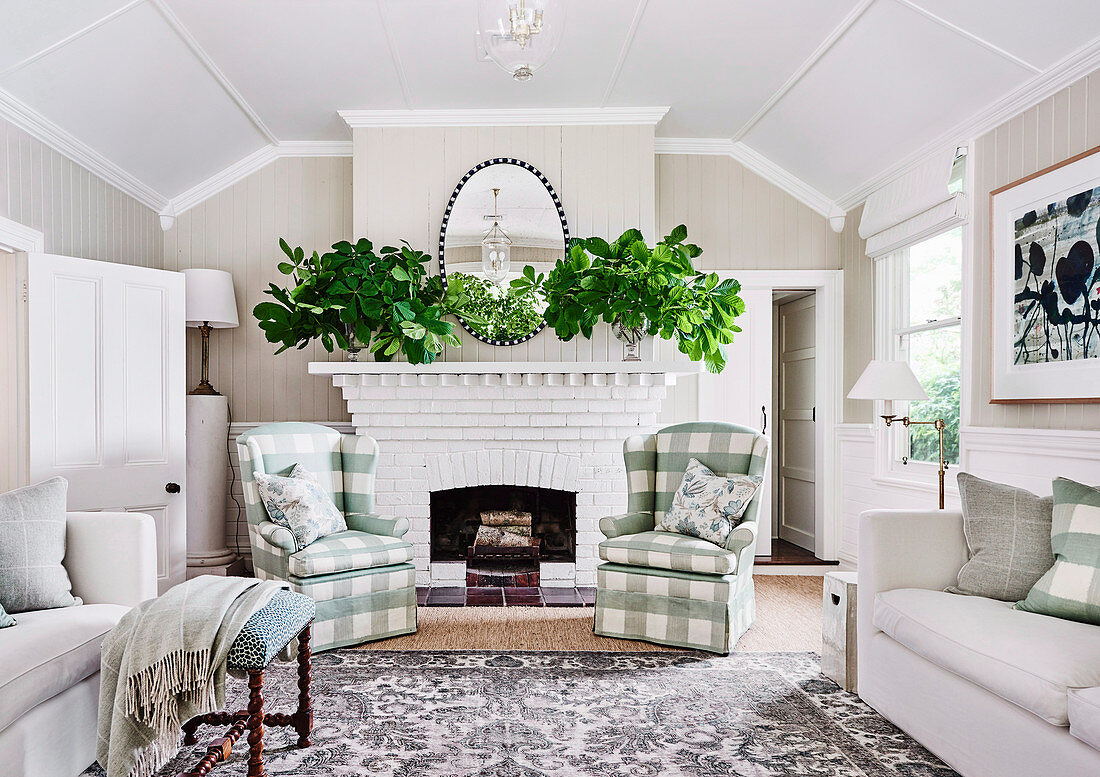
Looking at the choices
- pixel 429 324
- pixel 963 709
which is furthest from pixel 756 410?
pixel 963 709

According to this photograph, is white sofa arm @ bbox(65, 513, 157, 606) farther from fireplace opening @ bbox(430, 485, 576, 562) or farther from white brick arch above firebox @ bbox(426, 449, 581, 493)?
fireplace opening @ bbox(430, 485, 576, 562)

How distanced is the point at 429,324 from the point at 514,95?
144 cm

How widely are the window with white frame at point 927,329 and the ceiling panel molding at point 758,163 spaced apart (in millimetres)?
705

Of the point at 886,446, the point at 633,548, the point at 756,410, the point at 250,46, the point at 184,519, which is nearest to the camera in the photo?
the point at 633,548

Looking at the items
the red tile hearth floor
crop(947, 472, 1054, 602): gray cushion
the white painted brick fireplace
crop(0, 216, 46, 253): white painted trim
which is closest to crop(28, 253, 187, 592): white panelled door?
crop(0, 216, 46, 253): white painted trim

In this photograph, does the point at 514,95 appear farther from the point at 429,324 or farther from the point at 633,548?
the point at 633,548

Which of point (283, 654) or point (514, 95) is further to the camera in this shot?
point (514, 95)

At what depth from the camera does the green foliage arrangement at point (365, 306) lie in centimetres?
421

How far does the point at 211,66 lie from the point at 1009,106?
12.6 feet

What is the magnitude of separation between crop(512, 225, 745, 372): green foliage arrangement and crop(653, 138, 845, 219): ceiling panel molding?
1099 mm

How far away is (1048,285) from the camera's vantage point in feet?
10.3

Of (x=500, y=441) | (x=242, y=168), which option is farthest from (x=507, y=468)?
(x=242, y=168)

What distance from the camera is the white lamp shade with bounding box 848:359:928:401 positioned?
3.34 metres

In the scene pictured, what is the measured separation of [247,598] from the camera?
2225 mm
